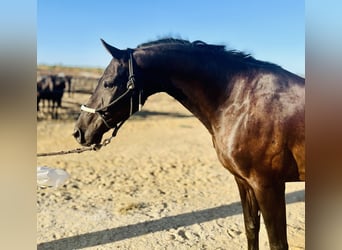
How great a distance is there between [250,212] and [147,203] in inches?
68.1

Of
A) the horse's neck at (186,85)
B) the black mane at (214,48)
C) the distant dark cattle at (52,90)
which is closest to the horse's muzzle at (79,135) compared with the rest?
the horse's neck at (186,85)

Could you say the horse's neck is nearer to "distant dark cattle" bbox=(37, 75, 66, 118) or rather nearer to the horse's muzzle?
the horse's muzzle

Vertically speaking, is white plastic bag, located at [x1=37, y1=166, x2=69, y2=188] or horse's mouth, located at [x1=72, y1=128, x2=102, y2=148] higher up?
horse's mouth, located at [x1=72, y1=128, x2=102, y2=148]

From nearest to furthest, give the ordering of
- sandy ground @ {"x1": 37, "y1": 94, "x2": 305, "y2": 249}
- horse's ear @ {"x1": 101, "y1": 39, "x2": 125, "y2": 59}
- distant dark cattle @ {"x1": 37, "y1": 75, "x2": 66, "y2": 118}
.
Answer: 1. horse's ear @ {"x1": 101, "y1": 39, "x2": 125, "y2": 59}
2. sandy ground @ {"x1": 37, "y1": 94, "x2": 305, "y2": 249}
3. distant dark cattle @ {"x1": 37, "y1": 75, "x2": 66, "y2": 118}

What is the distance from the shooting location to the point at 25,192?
147 centimetres

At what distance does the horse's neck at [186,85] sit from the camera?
2.03 meters

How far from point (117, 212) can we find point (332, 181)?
8.62 feet

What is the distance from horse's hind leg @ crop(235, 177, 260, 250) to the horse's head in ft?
2.63

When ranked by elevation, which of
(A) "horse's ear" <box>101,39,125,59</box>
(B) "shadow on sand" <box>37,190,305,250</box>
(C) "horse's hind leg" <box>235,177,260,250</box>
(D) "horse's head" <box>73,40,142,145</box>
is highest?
(A) "horse's ear" <box>101,39,125,59</box>

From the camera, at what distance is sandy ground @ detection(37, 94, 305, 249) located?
303cm

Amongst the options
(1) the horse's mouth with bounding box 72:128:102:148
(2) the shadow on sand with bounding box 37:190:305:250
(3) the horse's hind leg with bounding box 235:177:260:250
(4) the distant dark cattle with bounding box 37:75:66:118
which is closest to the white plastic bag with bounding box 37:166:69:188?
(2) the shadow on sand with bounding box 37:190:305:250

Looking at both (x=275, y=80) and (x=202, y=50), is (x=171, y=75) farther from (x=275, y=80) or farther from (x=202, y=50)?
(x=275, y=80)

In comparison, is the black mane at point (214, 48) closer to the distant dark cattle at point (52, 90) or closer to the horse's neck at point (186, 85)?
the horse's neck at point (186, 85)

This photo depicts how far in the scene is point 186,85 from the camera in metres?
2.07
